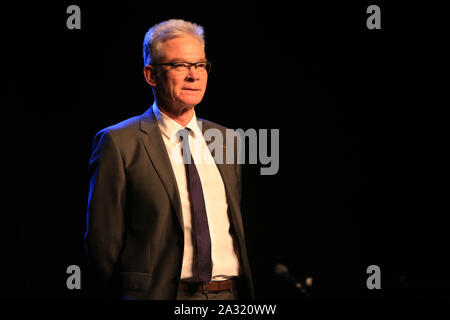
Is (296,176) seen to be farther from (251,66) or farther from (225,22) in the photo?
(225,22)

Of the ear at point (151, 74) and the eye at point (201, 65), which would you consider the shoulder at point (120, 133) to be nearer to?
the ear at point (151, 74)

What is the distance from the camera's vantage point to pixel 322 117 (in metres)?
3.51

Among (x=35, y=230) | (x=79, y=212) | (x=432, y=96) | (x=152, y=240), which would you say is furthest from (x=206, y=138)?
(x=432, y=96)

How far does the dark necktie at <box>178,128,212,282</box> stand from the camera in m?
1.97

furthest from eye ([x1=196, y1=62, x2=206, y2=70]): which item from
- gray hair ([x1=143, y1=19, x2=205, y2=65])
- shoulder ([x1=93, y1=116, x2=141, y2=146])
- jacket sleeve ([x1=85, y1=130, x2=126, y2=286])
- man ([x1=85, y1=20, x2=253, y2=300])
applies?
jacket sleeve ([x1=85, y1=130, x2=126, y2=286])

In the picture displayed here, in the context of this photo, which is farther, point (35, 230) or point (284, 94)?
point (284, 94)

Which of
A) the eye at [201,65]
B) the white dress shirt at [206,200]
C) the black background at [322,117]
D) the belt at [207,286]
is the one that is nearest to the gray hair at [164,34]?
the eye at [201,65]

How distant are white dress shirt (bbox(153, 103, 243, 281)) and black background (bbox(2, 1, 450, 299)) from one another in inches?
36.4

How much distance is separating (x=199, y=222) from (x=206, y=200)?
0.41 feet

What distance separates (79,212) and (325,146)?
1.76m

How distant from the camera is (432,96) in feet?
11.8

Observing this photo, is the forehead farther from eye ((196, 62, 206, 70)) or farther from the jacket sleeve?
the jacket sleeve

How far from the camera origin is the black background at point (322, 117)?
3002 millimetres

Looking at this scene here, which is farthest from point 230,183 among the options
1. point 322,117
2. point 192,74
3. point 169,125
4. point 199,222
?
point 322,117
